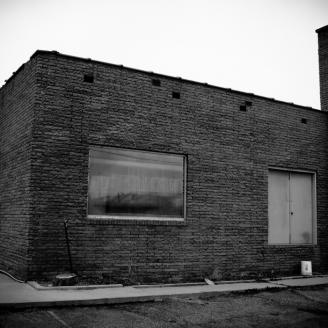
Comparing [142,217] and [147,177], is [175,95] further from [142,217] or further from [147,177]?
[142,217]

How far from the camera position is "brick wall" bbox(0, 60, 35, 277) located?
8969 mm

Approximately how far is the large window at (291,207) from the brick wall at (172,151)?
0.29m

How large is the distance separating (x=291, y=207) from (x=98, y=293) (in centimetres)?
685

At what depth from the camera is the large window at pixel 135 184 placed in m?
9.45

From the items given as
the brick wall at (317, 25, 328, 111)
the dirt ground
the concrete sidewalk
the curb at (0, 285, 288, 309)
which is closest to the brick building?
the concrete sidewalk

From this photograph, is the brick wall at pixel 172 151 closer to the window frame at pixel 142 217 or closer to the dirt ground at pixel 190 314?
the window frame at pixel 142 217

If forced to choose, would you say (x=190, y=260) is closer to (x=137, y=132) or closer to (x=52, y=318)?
(x=137, y=132)

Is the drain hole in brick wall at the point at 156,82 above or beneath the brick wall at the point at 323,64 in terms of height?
beneath

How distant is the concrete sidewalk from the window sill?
4.86 feet

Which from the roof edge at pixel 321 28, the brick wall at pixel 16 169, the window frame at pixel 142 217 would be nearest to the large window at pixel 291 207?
the window frame at pixel 142 217

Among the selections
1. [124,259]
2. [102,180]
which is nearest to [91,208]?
[102,180]

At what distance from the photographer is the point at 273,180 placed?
12.0m

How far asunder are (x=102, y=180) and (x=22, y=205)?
185 centimetres

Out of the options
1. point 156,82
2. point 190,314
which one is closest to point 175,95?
point 156,82
